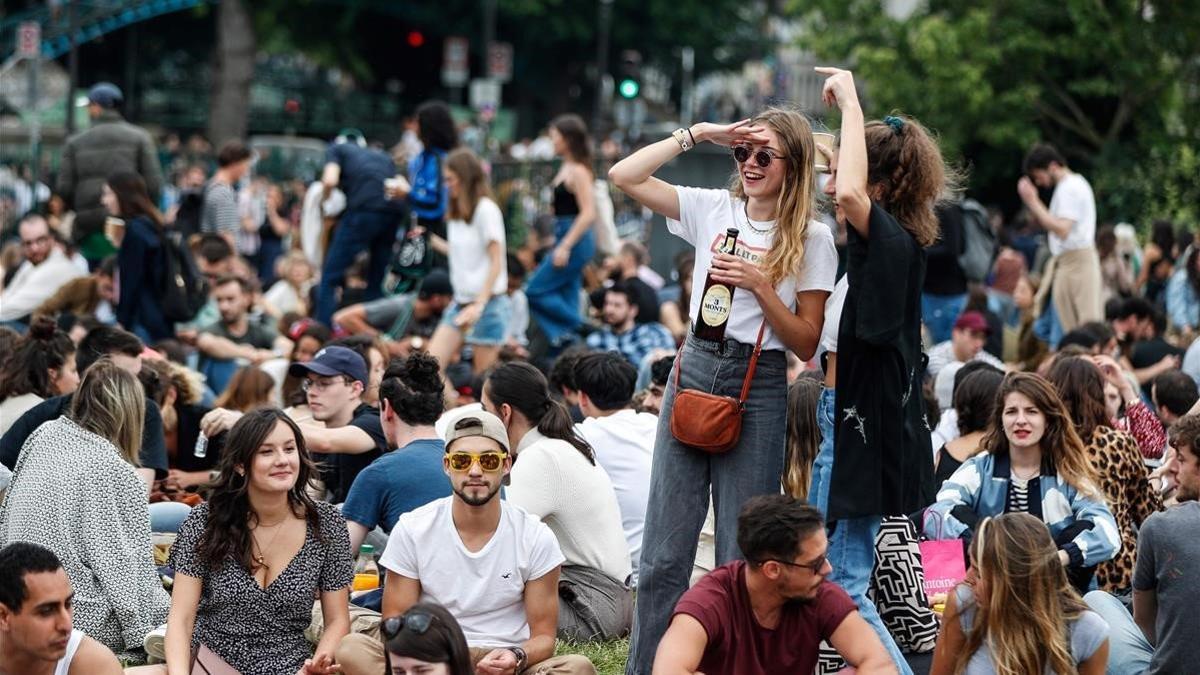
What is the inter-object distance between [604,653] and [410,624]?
225cm

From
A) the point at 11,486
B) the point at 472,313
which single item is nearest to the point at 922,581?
the point at 11,486

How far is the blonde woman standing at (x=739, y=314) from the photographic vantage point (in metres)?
6.11

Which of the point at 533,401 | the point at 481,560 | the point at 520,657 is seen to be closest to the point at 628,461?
the point at 533,401

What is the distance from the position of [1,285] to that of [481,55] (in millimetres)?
30432

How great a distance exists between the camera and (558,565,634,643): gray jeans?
7.68 m

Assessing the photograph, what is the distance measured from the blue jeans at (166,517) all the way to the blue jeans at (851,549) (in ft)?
12.4

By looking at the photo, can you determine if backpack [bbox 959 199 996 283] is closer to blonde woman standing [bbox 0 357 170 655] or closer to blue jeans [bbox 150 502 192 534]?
blue jeans [bbox 150 502 192 534]

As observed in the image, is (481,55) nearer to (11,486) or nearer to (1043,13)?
(1043,13)

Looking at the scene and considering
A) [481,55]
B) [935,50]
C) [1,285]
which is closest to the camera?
[1,285]

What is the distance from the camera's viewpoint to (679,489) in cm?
631

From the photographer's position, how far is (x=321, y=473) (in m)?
8.64

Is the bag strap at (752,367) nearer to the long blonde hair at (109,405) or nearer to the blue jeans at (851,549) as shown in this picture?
the blue jeans at (851,549)

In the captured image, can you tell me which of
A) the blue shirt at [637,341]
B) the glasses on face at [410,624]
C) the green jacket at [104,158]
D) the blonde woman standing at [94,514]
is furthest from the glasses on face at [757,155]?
the green jacket at [104,158]

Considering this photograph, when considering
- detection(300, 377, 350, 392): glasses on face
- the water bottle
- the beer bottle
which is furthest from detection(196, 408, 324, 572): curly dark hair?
detection(300, 377, 350, 392): glasses on face
